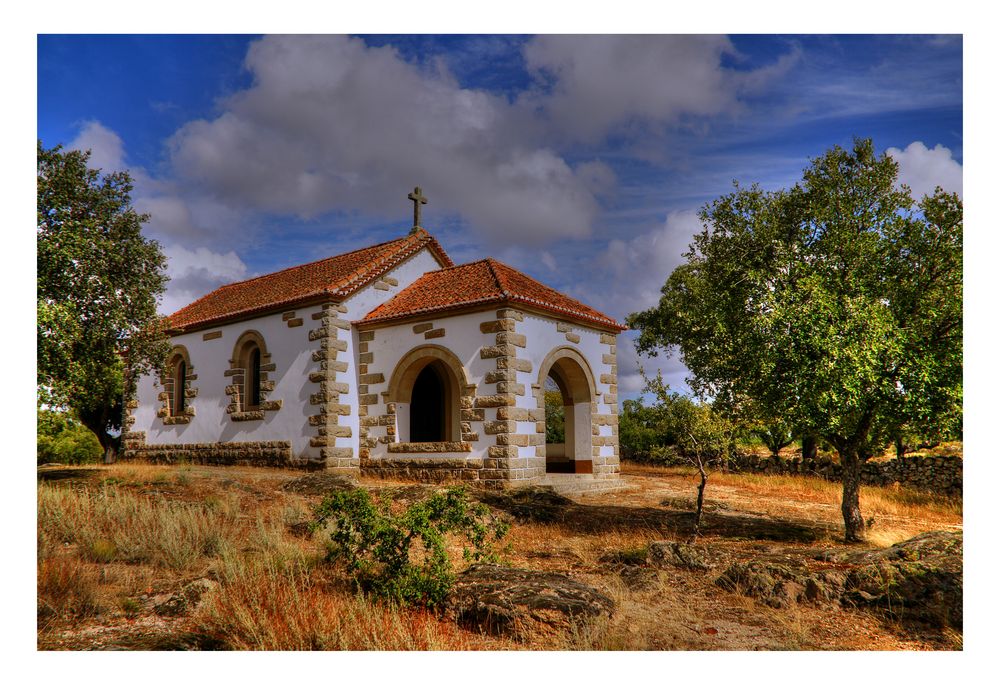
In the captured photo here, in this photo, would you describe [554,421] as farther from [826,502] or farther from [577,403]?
[826,502]

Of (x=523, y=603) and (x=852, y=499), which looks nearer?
(x=523, y=603)

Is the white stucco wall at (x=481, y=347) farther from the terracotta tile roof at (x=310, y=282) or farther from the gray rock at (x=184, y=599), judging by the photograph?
the gray rock at (x=184, y=599)

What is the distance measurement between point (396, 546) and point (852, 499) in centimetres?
768

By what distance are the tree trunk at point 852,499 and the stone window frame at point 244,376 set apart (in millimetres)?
13883

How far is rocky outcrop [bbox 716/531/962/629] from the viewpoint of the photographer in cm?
701

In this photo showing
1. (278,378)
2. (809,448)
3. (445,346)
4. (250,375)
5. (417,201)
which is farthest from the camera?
(809,448)

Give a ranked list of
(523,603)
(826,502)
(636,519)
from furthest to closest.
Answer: (826,502), (636,519), (523,603)

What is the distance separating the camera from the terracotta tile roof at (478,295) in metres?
15.7

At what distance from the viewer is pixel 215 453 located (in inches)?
765

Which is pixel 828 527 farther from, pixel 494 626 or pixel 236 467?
pixel 236 467

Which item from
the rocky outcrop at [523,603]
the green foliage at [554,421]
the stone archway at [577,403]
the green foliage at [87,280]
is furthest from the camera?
the green foliage at [554,421]

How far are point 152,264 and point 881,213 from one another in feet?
43.2

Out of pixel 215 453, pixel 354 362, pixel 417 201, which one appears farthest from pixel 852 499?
pixel 215 453

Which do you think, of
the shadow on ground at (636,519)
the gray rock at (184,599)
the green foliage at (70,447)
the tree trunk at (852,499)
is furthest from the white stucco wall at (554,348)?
the green foliage at (70,447)
